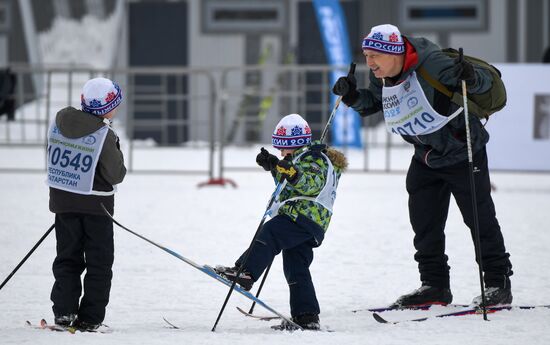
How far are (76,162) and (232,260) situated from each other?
2671mm

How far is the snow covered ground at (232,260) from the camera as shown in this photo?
15.7ft

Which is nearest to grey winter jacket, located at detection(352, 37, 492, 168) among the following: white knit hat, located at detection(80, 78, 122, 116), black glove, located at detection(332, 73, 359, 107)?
black glove, located at detection(332, 73, 359, 107)

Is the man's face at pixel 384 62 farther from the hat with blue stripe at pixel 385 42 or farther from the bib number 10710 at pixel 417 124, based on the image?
the bib number 10710 at pixel 417 124

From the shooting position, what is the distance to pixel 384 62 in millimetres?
5328

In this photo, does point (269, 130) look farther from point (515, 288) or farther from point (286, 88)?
point (515, 288)

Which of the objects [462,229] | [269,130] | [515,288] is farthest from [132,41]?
[515,288]

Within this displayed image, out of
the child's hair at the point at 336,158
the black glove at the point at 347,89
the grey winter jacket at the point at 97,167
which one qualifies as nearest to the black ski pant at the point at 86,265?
the grey winter jacket at the point at 97,167

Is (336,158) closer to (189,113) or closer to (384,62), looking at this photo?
(384,62)

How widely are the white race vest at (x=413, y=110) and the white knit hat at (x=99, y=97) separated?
4.84ft

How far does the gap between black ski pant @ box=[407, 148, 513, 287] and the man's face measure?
1.95 feet

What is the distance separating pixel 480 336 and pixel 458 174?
1071 mm

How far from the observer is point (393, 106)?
545 centimetres

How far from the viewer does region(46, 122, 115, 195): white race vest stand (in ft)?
15.9

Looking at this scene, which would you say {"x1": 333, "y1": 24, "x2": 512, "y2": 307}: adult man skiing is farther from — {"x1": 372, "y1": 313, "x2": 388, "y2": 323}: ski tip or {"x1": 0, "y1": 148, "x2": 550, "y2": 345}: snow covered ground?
{"x1": 372, "y1": 313, "x2": 388, "y2": 323}: ski tip
